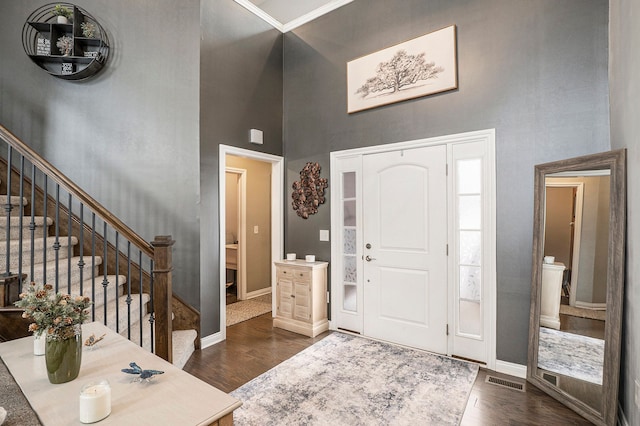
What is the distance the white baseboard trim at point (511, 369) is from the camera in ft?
8.99

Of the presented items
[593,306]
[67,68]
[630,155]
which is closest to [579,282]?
[593,306]

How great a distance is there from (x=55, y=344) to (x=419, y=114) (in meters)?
3.26

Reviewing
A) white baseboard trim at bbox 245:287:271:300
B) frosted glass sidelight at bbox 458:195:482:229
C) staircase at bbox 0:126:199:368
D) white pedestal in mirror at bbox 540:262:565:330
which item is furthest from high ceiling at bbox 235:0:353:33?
white baseboard trim at bbox 245:287:271:300

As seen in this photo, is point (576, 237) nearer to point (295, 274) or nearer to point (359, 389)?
point (359, 389)

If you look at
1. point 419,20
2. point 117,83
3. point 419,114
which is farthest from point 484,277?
point 117,83

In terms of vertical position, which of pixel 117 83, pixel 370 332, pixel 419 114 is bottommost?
pixel 370 332

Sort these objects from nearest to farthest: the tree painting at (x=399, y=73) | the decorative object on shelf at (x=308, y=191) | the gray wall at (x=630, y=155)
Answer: the gray wall at (x=630, y=155)
the tree painting at (x=399, y=73)
the decorative object on shelf at (x=308, y=191)

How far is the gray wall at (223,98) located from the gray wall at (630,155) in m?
3.31

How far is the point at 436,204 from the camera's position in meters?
3.19

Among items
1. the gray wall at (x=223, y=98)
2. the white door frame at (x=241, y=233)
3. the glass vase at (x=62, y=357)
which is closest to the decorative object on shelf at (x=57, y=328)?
the glass vase at (x=62, y=357)

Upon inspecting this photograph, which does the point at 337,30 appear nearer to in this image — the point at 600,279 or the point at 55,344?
the point at 600,279

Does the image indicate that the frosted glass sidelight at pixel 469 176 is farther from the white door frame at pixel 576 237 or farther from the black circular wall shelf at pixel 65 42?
the black circular wall shelf at pixel 65 42

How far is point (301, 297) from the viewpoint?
3.75 meters

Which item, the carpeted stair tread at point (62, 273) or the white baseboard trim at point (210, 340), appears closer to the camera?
the carpeted stair tread at point (62, 273)
